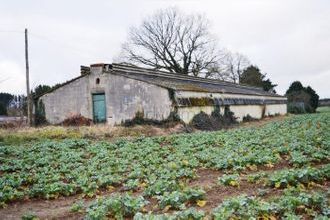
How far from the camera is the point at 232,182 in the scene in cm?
907

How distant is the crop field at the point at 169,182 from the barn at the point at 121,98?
9.99m

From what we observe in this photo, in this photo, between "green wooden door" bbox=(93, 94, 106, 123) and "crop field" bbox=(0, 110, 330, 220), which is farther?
"green wooden door" bbox=(93, 94, 106, 123)

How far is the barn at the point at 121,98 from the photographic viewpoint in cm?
2747

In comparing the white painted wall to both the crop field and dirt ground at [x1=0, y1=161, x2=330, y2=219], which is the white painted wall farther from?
dirt ground at [x1=0, y1=161, x2=330, y2=219]

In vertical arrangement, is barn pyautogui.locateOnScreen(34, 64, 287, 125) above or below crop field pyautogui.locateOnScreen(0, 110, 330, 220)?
above

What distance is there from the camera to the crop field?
22.4ft

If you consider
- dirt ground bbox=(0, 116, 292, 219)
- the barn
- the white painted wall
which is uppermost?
the barn

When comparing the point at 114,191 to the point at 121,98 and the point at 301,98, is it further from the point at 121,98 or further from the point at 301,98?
the point at 301,98

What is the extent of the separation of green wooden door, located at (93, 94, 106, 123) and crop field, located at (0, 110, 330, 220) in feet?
40.1

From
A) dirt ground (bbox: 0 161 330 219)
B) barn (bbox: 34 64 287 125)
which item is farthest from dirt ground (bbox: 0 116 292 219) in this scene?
barn (bbox: 34 64 287 125)

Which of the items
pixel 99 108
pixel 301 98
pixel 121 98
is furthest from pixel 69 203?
pixel 301 98

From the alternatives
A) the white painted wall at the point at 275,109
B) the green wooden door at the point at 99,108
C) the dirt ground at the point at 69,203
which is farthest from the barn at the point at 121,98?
the dirt ground at the point at 69,203

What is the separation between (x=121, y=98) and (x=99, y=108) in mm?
2181

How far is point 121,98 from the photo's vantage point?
2897cm
